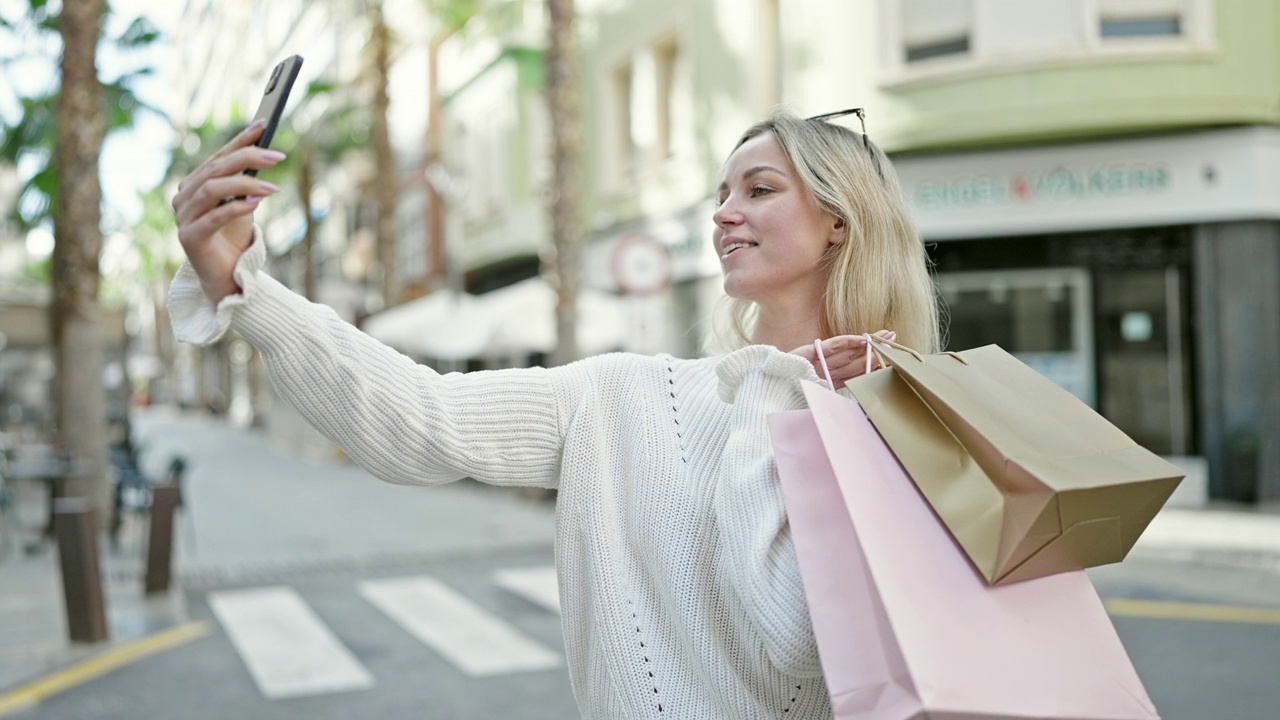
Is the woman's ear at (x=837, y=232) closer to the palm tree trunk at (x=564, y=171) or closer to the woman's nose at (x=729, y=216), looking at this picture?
the woman's nose at (x=729, y=216)

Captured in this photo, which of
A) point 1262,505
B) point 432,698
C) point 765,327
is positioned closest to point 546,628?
point 432,698

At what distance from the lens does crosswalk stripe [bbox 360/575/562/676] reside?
6.75 metres

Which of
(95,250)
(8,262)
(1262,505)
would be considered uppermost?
(8,262)

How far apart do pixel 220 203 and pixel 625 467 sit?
715mm

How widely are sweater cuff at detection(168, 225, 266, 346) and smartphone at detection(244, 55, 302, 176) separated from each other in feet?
0.36

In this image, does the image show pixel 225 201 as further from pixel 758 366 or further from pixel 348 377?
pixel 758 366

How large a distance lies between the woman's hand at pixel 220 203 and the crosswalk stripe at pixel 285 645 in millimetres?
5139

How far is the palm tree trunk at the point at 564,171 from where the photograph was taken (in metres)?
14.2

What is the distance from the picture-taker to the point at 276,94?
1.47 m

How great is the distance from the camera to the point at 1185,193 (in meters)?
13.9

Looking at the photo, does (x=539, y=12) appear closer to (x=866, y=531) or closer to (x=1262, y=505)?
(x=1262, y=505)

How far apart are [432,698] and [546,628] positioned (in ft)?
5.61

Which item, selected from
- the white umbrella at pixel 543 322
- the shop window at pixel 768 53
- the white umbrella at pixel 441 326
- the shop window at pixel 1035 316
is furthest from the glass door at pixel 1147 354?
the white umbrella at pixel 441 326

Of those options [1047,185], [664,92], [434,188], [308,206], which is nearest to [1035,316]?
[1047,185]
